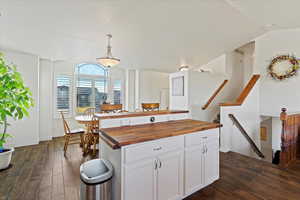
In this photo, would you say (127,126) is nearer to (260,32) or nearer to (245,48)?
(260,32)

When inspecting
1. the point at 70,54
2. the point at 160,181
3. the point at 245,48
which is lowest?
the point at 160,181

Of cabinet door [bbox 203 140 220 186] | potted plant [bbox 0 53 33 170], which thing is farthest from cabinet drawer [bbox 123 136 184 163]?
potted plant [bbox 0 53 33 170]

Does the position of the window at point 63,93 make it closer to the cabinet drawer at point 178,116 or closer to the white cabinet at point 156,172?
the cabinet drawer at point 178,116

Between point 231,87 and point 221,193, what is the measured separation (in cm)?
507

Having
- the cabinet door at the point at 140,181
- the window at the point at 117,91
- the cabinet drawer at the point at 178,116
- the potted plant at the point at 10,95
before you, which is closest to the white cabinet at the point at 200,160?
the cabinet door at the point at 140,181

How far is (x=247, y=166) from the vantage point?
2.89 meters

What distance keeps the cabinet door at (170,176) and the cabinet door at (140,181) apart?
0.08 metres

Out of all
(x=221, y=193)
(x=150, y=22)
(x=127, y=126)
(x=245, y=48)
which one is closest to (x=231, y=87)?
(x=245, y=48)

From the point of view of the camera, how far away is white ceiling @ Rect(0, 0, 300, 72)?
277 centimetres

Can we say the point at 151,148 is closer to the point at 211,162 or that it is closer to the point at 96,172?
the point at 96,172

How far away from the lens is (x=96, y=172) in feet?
5.48

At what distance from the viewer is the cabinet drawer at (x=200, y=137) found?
1.93m

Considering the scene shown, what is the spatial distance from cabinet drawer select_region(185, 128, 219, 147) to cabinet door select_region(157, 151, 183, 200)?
0.19 m

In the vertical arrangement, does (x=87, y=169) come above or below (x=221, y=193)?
above
